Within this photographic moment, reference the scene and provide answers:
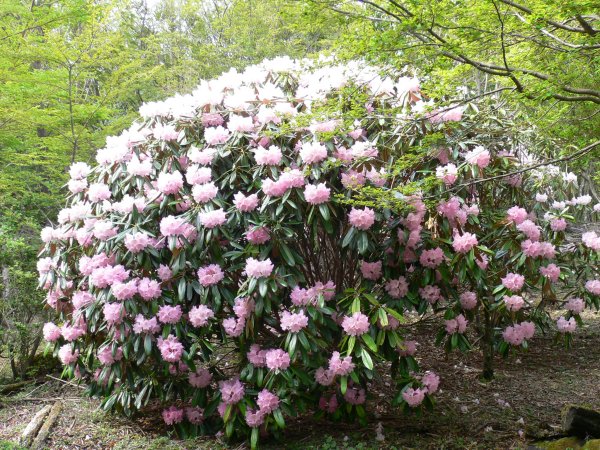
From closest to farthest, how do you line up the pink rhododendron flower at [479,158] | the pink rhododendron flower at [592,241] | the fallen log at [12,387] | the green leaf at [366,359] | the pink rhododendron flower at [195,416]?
the green leaf at [366,359] → the pink rhododendron flower at [479,158] → the pink rhododendron flower at [195,416] → the pink rhododendron flower at [592,241] → the fallen log at [12,387]

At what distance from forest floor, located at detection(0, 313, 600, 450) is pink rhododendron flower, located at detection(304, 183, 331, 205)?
1.28 m

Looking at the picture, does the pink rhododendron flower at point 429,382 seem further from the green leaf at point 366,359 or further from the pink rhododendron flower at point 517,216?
the pink rhododendron flower at point 517,216

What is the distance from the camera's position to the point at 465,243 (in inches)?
119

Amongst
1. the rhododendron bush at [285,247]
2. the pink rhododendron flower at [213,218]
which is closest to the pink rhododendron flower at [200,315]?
the rhododendron bush at [285,247]

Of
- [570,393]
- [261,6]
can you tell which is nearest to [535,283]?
[570,393]

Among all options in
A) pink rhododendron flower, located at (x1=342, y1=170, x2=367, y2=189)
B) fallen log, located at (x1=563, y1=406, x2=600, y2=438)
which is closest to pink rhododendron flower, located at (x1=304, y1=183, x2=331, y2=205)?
pink rhododendron flower, located at (x1=342, y1=170, x2=367, y2=189)

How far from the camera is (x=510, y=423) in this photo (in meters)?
3.21

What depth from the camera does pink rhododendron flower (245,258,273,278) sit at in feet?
9.15

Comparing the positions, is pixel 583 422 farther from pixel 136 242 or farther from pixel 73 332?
pixel 73 332

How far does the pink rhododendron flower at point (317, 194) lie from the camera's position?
2.84m

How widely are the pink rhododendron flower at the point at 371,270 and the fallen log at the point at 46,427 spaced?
7.94 ft

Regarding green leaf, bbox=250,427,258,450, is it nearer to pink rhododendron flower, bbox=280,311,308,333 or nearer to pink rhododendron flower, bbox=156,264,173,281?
pink rhododendron flower, bbox=280,311,308,333

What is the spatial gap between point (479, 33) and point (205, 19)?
36.8 ft

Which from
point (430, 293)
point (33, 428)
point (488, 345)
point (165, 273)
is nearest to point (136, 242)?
point (165, 273)
